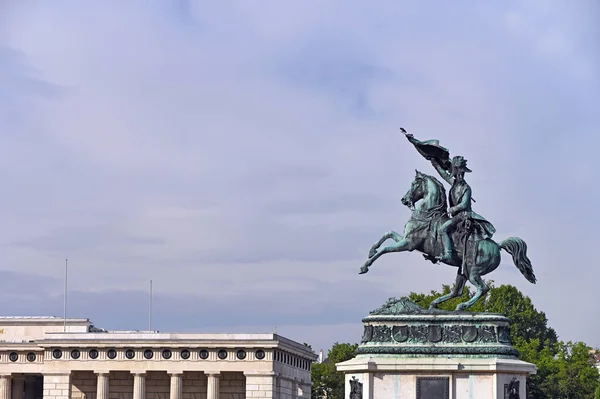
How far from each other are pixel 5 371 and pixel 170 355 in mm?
15236

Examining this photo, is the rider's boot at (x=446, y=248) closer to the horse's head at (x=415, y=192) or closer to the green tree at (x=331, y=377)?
the horse's head at (x=415, y=192)

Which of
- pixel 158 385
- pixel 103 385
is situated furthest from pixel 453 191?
pixel 158 385

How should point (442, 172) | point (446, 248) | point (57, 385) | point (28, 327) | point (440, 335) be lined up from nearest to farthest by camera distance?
1. point (440, 335)
2. point (446, 248)
3. point (442, 172)
4. point (57, 385)
5. point (28, 327)

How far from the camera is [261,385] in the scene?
5290 inches

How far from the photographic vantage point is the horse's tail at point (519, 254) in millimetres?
55344

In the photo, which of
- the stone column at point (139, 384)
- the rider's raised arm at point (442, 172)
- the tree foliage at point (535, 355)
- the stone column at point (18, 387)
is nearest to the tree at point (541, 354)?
the tree foliage at point (535, 355)

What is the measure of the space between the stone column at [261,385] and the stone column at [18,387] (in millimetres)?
21883

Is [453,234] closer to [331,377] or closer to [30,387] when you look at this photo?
[30,387]

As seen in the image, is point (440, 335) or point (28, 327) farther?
point (28, 327)

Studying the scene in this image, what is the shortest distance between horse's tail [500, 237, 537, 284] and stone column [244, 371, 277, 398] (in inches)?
3130

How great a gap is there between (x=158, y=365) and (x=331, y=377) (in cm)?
3683

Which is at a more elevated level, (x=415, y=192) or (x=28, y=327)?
(x=28, y=327)

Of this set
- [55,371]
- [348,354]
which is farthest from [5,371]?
[348,354]

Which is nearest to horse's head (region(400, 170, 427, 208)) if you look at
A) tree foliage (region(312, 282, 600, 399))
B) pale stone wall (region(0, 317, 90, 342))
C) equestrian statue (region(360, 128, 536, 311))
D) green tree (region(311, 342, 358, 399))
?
equestrian statue (region(360, 128, 536, 311))
